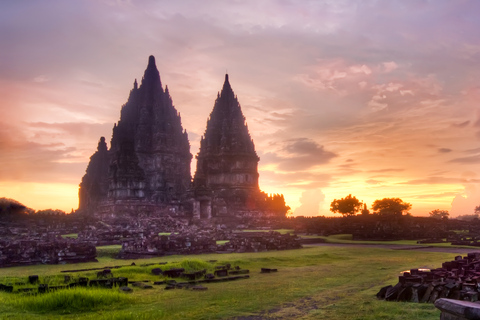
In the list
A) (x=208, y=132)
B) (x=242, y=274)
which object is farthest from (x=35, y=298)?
(x=208, y=132)

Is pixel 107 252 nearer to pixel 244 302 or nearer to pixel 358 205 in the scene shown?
pixel 244 302

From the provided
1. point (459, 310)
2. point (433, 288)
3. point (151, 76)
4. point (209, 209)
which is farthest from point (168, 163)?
point (459, 310)

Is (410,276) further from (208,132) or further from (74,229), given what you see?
(208,132)

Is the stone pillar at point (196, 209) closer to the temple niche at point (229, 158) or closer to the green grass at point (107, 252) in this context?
the temple niche at point (229, 158)

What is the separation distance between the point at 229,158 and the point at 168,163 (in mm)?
8263

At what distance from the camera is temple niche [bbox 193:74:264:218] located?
5847 cm

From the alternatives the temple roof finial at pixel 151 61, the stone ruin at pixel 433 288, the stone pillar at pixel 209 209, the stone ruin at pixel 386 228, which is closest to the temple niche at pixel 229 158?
the stone pillar at pixel 209 209

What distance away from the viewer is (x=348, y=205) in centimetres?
8719

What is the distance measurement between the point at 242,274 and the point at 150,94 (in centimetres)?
5215

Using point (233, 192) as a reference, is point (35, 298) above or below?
below

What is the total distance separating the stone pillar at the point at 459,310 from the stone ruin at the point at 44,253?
15876 millimetres

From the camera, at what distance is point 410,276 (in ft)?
32.4

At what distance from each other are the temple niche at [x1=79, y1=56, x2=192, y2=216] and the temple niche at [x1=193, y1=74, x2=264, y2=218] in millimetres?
3441

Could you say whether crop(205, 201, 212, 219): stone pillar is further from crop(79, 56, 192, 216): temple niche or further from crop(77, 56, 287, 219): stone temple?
crop(79, 56, 192, 216): temple niche
